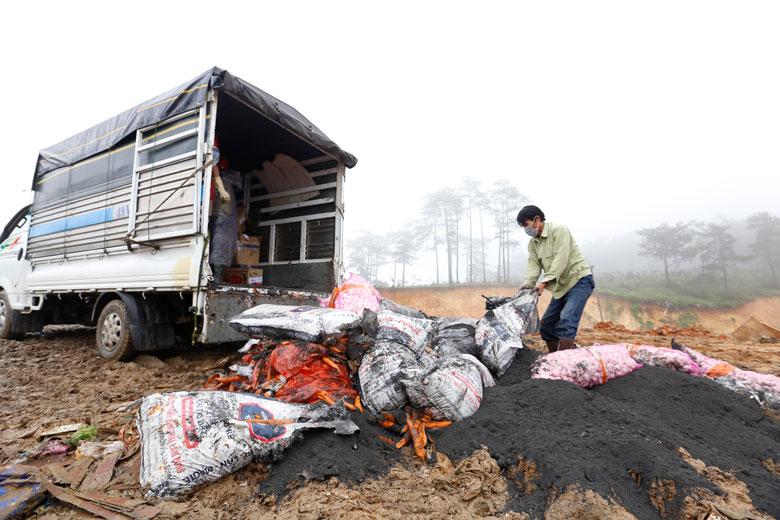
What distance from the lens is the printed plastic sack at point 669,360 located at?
2.79 m

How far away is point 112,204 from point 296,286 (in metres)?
2.39

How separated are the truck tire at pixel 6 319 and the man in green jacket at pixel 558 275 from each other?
744 cm

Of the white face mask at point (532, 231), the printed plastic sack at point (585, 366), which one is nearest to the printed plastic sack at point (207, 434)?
the printed plastic sack at point (585, 366)

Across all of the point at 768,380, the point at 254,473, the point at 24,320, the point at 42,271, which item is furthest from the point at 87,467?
the point at 24,320

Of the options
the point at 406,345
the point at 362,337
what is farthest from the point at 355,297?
the point at 406,345

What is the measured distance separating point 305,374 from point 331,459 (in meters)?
0.87

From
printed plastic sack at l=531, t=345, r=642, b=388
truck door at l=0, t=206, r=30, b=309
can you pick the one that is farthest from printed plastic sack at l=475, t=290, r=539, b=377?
truck door at l=0, t=206, r=30, b=309

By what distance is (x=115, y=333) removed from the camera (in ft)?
13.2

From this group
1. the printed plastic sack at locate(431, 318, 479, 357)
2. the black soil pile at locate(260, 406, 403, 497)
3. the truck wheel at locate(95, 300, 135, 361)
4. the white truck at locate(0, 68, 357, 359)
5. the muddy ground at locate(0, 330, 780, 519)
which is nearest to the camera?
the muddy ground at locate(0, 330, 780, 519)

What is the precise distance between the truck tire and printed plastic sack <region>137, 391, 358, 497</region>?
5815 millimetres

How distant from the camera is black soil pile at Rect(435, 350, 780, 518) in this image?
1.48m

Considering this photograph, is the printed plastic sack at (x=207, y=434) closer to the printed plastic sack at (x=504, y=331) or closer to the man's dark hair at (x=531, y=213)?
the printed plastic sack at (x=504, y=331)

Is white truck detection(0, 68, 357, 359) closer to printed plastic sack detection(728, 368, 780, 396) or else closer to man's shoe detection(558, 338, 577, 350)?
man's shoe detection(558, 338, 577, 350)

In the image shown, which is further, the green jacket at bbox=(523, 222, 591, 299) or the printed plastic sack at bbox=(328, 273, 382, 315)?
the green jacket at bbox=(523, 222, 591, 299)
